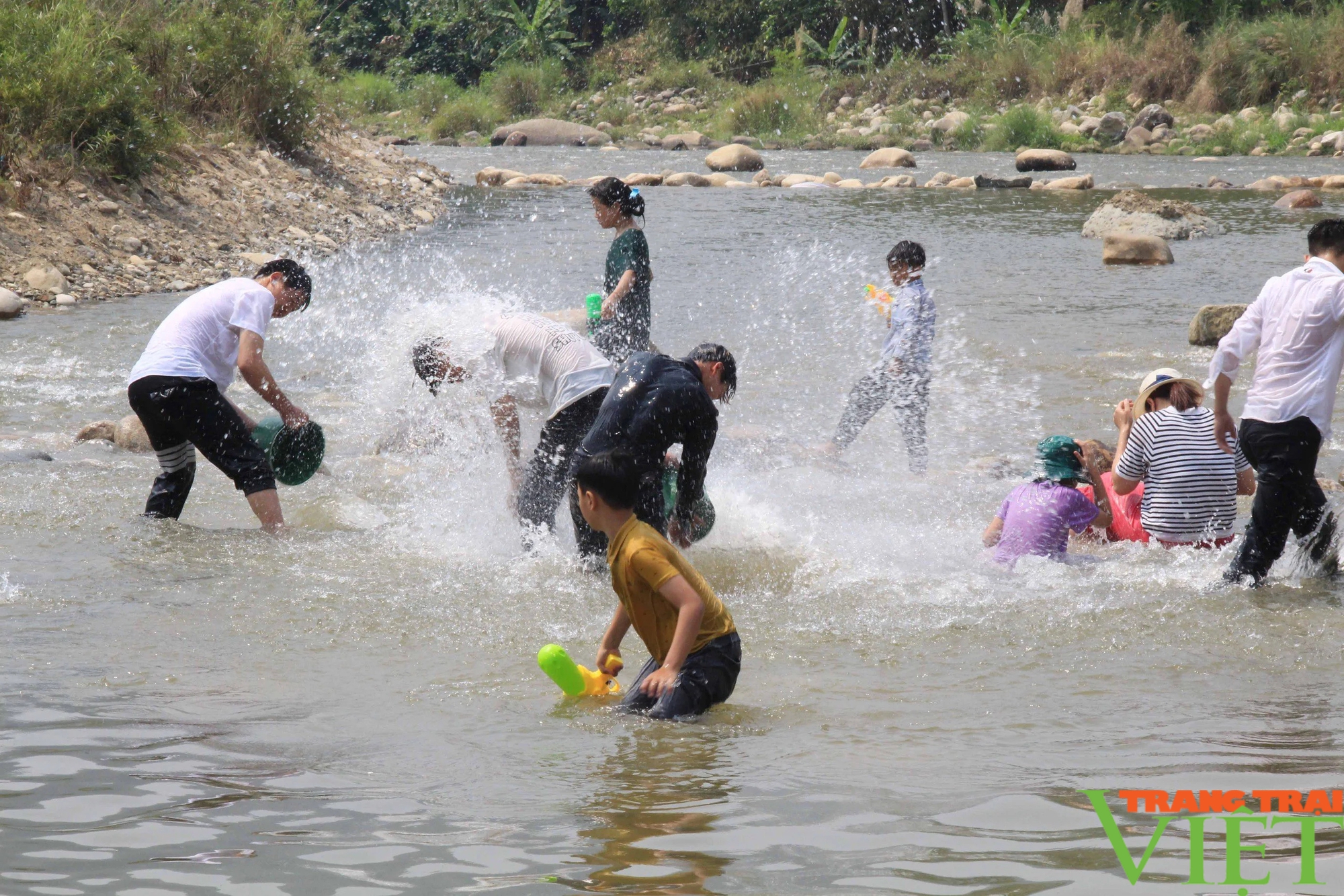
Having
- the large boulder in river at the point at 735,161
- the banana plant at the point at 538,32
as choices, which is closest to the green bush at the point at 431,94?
the banana plant at the point at 538,32

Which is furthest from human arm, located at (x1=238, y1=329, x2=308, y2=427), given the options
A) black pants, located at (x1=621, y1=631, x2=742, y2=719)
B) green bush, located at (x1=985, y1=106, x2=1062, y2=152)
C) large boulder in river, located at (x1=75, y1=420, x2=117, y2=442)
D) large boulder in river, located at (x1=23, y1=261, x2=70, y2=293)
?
green bush, located at (x1=985, y1=106, x2=1062, y2=152)

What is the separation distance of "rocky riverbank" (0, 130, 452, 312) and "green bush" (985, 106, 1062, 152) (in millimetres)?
18073

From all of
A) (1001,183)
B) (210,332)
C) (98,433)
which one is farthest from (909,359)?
(1001,183)

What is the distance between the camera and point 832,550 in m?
6.83

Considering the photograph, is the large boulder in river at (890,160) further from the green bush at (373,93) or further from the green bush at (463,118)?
the green bush at (373,93)

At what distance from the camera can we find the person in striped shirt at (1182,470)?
6.25 metres

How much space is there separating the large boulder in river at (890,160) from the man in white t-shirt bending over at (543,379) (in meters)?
27.1

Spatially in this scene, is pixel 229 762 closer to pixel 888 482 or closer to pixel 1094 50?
pixel 888 482

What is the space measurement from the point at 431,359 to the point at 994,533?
8.61 feet

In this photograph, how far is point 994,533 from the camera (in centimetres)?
637

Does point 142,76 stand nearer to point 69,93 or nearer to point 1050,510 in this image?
point 69,93

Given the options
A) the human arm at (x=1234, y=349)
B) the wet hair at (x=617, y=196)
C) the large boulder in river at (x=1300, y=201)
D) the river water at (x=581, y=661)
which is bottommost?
the river water at (x=581, y=661)

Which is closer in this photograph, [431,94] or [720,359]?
[720,359]

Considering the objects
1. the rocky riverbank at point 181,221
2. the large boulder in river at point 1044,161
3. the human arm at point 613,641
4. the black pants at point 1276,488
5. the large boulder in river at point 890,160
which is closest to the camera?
the human arm at point 613,641
